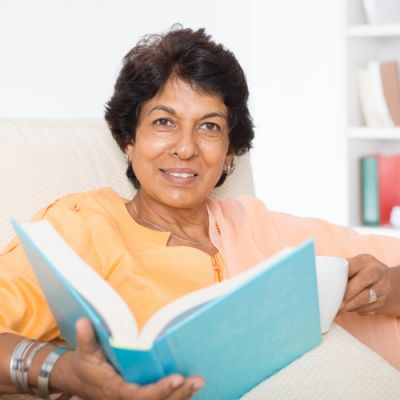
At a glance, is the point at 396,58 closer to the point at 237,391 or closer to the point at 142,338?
the point at 237,391

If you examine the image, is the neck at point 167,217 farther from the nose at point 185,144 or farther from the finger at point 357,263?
the finger at point 357,263

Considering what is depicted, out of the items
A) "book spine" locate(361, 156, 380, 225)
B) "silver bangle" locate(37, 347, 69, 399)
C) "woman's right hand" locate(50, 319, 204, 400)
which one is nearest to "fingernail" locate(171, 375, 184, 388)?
"woman's right hand" locate(50, 319, 204, 400)

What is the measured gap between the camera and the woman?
1.36 metres

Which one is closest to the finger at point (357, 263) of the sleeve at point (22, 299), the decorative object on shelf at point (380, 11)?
the sleeve at point (22, 299)

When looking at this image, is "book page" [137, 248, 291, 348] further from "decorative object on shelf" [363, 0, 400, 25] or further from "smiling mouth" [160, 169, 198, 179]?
"decorative object on shelf" [363, 0, 400, 25]

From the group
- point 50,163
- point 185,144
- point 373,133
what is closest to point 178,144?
point 185,144

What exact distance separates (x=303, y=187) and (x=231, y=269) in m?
1.82

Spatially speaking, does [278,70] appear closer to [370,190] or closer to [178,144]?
[370,190]

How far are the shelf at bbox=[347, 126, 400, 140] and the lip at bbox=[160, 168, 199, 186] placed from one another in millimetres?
1712

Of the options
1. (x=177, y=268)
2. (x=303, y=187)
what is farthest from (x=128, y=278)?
(x=303, y=187)

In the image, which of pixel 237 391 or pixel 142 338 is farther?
pixel 237 391

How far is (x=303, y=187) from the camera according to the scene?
3.27 meters

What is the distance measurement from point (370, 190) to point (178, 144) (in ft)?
5.95

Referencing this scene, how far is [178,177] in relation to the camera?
5.02 feet
